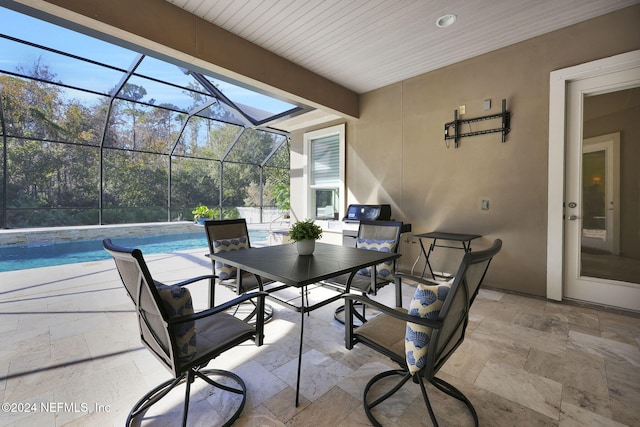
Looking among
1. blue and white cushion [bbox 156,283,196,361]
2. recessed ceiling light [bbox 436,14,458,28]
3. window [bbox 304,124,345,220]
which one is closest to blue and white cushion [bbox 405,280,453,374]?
blue and white cushion [bbox 156,283,196,361]

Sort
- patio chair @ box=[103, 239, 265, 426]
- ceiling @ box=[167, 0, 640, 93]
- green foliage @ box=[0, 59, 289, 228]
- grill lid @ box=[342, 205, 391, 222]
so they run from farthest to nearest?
green foliage @ box=[0, 59, 289, 228]
grill lid @ box=[342, 205, 391, 222]
ceiling @ box=[167, 0, 640, 93]
patio chair @ box=[103, 239, 265, 426]

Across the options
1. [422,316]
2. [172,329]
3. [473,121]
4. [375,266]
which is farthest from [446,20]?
[172,329]

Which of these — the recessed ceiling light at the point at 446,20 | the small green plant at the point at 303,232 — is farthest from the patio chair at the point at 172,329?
the recessed ceiling light at the point at 446,20

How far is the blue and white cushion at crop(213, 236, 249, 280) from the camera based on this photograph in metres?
2.53

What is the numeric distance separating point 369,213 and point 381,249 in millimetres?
1526

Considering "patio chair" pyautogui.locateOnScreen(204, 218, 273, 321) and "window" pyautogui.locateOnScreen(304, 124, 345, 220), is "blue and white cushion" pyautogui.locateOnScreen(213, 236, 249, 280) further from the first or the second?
"window" pyautogui.locateOnScreen(304, 124, 345, 220)

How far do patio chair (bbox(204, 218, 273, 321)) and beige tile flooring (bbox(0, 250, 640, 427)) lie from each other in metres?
0.45

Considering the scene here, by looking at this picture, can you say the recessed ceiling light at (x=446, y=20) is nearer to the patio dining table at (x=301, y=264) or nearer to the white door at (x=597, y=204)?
the white door at (x=597, y=204)

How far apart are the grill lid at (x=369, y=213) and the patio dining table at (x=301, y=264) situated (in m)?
1.63

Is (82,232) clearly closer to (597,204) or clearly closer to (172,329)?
(172,329)

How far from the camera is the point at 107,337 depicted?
7.59 ft

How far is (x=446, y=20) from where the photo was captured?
2.85m

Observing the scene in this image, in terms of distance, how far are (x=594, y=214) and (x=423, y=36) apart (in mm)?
2686

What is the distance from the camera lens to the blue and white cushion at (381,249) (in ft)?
8.46
